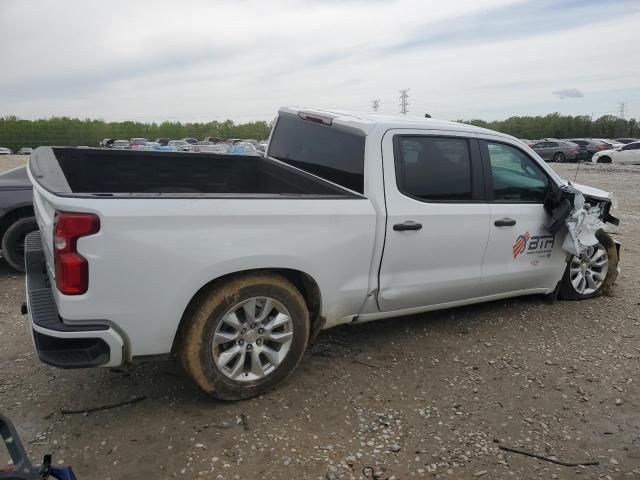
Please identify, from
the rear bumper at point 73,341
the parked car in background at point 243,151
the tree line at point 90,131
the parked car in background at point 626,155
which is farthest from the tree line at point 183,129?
the rear bumper at point 73,341

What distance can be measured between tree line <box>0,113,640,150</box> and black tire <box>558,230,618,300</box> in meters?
53.4

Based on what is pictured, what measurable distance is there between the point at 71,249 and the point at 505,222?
122 inches

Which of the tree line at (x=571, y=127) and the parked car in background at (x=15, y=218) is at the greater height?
the tree line at (x=571, y=127)

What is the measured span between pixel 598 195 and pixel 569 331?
52.5 inches

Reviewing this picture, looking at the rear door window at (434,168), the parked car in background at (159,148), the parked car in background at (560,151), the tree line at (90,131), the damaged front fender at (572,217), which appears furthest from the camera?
the tree line at (90,131)

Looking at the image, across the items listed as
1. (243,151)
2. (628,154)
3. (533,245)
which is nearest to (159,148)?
(243,151)

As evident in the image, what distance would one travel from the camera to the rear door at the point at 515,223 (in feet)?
13.6

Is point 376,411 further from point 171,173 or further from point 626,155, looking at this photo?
point 626,155

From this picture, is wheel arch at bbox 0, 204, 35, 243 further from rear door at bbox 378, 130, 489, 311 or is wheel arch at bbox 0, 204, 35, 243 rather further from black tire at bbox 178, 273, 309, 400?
rear door at bbox 378, 130, 489, 311

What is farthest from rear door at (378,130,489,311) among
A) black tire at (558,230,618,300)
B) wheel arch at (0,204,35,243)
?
wheel arch at (0,204,35,243)

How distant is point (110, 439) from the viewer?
289cm

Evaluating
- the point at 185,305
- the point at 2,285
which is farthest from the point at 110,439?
the point at 2,285

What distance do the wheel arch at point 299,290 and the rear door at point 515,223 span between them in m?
1.49

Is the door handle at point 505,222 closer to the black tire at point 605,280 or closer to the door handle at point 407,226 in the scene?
the door handle at point 407,226
